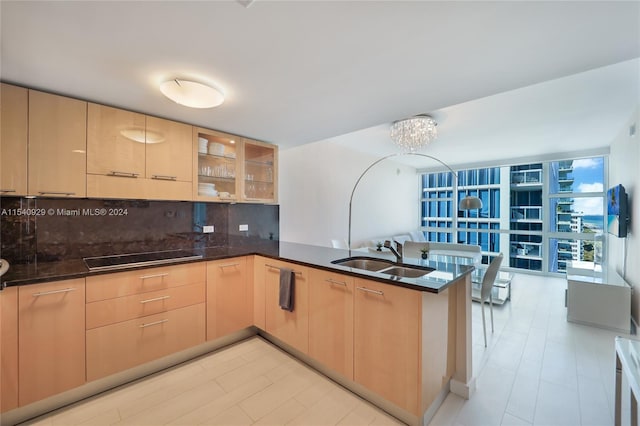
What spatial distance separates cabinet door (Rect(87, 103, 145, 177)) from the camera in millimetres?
1972

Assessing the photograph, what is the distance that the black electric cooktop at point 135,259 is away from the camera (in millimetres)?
1845

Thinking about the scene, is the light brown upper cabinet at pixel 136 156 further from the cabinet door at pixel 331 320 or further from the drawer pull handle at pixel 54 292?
the cabinet door at pixel 331 320

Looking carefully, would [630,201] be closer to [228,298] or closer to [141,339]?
[228,298]

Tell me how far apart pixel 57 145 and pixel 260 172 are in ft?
5.68

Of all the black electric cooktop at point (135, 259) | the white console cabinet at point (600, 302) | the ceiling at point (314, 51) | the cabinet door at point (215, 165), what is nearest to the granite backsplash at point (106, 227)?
the black electric cooktop at point (135, 259)

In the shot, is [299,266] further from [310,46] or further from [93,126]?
[93,126]

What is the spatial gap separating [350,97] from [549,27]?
115 centimetres

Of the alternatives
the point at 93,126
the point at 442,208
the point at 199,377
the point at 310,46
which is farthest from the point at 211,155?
the point at 442,208

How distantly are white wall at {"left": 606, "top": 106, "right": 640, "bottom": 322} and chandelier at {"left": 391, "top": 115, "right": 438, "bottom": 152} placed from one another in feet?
6.98

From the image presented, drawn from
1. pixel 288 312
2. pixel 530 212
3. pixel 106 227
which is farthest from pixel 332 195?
pixel 530 212

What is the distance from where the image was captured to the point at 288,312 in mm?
2133

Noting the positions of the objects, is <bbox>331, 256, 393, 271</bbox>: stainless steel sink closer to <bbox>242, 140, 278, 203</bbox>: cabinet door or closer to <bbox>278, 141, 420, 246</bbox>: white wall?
<bbox>242, 140, 278, 203</bbox>: cabinet door

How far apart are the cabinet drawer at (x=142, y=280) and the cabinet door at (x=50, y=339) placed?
8 centimetres

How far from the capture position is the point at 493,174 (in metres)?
6.45
